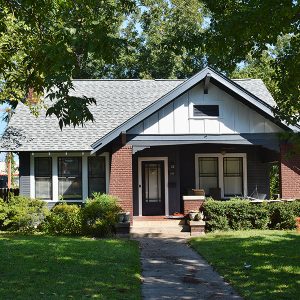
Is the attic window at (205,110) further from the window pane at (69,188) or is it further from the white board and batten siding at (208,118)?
the window pane at (69,188)

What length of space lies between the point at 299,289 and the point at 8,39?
11.7 metres

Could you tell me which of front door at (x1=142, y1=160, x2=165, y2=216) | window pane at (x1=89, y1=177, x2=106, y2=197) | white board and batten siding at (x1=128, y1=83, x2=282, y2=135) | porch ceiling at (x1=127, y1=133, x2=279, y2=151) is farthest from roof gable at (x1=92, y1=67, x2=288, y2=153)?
front door at (x1=142, y1=160, x2=165, y2=216)

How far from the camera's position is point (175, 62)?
3744 centimetres

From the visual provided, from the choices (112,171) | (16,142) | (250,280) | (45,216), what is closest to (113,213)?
(112,171)

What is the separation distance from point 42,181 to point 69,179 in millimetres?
1058

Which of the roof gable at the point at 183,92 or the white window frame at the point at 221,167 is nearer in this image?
the roof gable at the point at 183,92

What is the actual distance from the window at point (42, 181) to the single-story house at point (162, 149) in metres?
0.04

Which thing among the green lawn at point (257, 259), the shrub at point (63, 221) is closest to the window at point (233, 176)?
the green lawn at point (257, 259)

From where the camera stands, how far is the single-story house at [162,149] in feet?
58.5

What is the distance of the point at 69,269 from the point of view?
1013 cm

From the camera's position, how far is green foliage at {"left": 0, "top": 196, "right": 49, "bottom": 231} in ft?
58.6

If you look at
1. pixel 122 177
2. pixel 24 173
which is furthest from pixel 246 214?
pixel 24 173

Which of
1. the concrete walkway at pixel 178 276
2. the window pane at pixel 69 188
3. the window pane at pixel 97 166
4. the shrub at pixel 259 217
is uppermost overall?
the window pane at pixel 97 166

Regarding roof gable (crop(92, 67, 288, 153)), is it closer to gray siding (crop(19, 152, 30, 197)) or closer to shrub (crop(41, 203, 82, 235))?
shrub (crop(41, 203, 82, 235))
